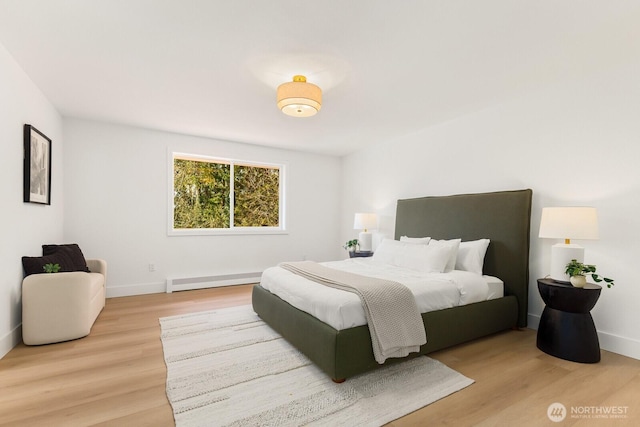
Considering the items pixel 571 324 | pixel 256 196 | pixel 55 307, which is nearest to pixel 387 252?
pixel 571 324

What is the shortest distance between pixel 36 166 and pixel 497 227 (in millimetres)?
4902

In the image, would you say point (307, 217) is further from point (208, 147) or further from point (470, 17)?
point (470, 17)

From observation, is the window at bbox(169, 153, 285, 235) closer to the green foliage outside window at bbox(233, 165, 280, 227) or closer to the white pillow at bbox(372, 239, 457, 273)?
the green foliage outside window at bbox(233, 165, 280, 227)

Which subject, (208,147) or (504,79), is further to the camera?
(208,147)

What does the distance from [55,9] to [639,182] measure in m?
4.54

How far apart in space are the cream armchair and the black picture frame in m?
0.83

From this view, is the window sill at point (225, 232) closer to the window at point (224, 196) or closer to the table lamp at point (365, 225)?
the window at point (224, 196)

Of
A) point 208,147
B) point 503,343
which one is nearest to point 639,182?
point 503,343

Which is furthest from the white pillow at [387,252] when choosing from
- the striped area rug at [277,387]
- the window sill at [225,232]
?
the window sill at [225,232]

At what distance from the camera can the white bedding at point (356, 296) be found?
6.94 ft

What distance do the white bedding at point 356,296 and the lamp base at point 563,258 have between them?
0.55 m

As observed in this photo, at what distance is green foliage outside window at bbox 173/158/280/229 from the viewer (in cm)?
483

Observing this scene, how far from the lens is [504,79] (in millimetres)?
2775

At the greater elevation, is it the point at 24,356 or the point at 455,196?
the point at 455,196
